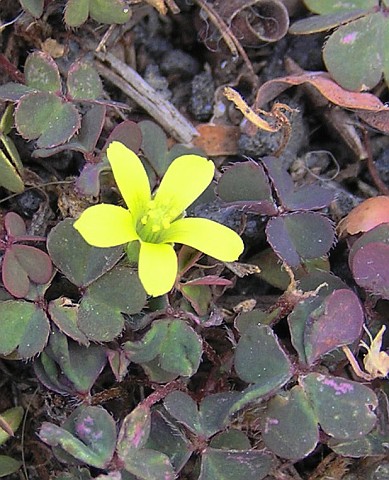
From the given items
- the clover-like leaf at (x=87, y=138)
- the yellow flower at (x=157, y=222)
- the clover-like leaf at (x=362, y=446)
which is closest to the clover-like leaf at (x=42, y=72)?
the clover-like leaf at (x=87, y=138)

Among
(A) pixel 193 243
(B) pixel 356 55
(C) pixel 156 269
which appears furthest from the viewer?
(B) pixel 356 55

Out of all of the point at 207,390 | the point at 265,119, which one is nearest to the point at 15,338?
the point at 207,390

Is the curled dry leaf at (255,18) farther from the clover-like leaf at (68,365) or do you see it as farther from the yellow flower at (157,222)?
the clover-like leaf at (68,365)

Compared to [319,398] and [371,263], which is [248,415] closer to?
[319,398]

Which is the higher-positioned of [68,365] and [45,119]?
[45,119]

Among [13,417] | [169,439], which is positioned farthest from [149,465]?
[13,417]

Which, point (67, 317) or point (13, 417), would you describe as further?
point (13, 417)

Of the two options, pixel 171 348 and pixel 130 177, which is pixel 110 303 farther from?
pixel 130 177
